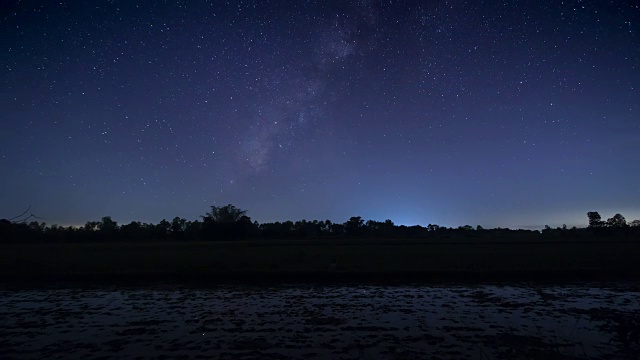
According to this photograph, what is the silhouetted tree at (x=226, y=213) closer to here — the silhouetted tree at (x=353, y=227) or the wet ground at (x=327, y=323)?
the silhouetted tree at (x=353, y=227)

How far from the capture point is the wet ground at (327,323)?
10578 millimetres

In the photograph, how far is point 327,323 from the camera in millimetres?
13969

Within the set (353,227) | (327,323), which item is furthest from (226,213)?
(327,323)

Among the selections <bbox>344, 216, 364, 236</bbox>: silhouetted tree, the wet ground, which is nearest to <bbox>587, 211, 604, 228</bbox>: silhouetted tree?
<bbox>344, 216, 364, 236</bbox>: silhouetted tree

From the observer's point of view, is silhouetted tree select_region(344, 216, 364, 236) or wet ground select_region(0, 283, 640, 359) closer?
wet ground select_region(0, 283, 640, 359)

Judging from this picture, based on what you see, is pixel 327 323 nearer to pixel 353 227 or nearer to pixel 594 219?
pixel 353 227

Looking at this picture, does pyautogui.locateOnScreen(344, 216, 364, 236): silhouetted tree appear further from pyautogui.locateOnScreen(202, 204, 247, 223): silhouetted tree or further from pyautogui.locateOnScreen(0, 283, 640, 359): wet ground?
pyautogui.locateOnScreen(0, 283, 640, 359): wet ground

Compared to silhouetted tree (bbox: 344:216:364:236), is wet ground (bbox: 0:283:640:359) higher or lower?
lower

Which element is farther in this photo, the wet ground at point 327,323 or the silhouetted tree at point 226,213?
the silhouetted tree at point 226,213

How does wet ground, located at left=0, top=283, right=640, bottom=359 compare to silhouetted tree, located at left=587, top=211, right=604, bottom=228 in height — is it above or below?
below

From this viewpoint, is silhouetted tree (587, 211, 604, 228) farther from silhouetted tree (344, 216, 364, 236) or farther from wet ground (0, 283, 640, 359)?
wet ground (0, 283, 640, 359)

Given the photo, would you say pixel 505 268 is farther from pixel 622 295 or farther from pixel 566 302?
pixel 566 302

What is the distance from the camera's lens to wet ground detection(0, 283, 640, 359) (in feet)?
34.7

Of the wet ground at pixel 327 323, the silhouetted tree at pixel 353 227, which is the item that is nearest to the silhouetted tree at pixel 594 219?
the silhouetted tree at pixel 353 227
